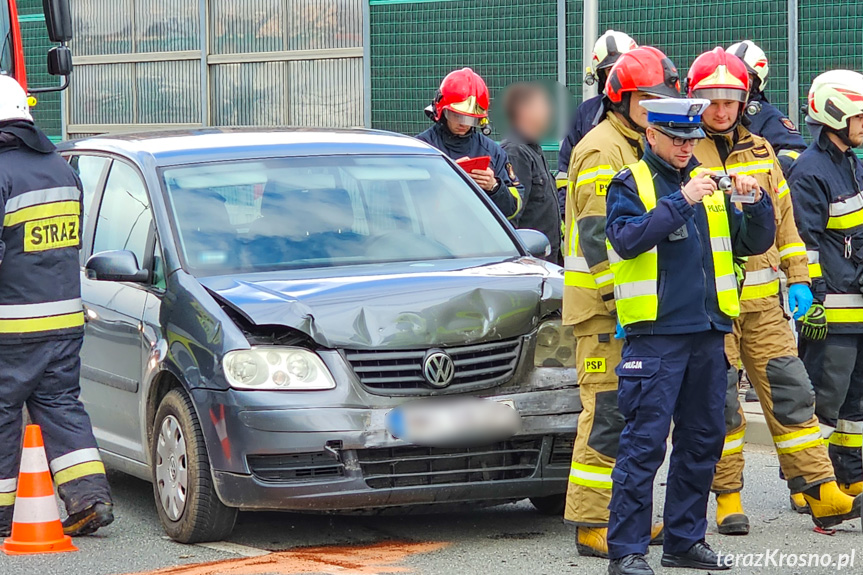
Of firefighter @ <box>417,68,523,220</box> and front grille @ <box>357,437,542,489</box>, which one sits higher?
firefighter @ <box>417,68,523,220</box>

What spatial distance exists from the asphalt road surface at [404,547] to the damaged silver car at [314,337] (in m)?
0.19

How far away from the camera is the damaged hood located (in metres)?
5.95

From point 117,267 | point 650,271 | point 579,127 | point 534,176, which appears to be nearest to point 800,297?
point 650,271

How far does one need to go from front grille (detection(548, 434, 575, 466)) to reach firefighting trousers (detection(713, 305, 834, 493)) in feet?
2.07

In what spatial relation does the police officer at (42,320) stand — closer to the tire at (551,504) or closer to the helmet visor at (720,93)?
the tire at (551,504)

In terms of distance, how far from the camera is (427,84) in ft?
52.0

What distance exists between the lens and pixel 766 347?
630cm

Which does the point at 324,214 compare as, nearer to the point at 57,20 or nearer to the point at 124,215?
the point at 124,215

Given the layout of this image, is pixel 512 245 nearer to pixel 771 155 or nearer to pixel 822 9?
pixel 771 155

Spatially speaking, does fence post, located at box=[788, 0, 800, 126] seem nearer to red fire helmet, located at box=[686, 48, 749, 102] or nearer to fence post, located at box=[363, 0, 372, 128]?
fence post, located at box=[363, 0, 372, 128]

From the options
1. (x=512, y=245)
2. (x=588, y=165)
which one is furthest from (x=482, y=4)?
(x=588, y=165)

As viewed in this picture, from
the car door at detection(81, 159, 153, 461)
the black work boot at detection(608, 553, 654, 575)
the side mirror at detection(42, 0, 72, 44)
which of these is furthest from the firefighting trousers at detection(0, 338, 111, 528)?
the side mirror at detection(42, 0, 72, 44)

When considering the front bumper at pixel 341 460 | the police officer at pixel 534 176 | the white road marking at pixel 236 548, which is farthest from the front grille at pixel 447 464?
the police officer at pixel 534 176

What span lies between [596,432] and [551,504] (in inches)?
37.7
